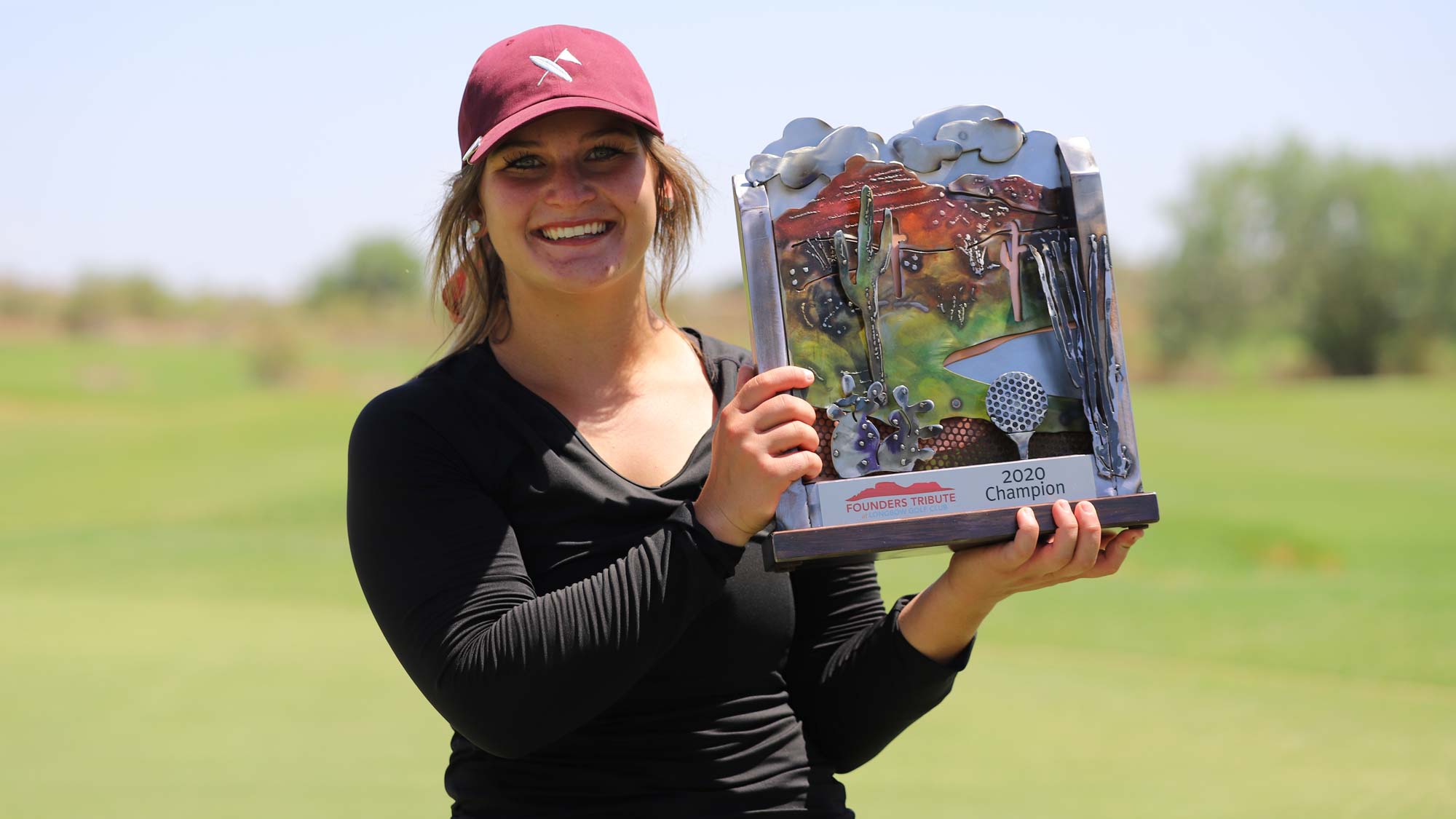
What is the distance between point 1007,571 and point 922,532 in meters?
0.13

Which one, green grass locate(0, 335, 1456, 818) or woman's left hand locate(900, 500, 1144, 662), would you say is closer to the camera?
woman's left hand locate(900, 500, 1144, 662)

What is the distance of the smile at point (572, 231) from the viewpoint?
186 centimetres

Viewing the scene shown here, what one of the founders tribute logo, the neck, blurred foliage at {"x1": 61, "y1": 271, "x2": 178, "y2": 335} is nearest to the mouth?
the neck

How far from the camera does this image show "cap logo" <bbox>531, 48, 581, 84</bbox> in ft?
6.00

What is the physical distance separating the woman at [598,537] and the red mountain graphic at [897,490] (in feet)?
0.36

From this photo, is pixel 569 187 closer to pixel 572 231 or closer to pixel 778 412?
pixel 572 231

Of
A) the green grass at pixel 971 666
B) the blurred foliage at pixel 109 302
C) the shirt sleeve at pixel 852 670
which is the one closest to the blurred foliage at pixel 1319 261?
the green grass at pixel 971 666

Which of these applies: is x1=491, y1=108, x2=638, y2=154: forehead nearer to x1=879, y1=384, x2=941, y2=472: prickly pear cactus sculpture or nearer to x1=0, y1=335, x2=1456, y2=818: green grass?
x1=879, y1=384, x2=941, y2=472: prickly pear cactus sculpture

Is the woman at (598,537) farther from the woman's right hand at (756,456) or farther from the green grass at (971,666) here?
the green grass at (971,666)

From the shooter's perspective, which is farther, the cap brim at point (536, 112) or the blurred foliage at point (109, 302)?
the blurred foliage at point (109, 302)

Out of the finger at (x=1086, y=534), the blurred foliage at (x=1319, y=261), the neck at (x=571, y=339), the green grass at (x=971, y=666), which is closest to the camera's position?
the finger at (x=1086, y=534)

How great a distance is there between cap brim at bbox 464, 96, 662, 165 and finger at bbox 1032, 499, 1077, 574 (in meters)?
0.76

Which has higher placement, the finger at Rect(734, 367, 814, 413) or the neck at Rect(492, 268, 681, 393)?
the neck at Rect(492, 268, 681, 393)

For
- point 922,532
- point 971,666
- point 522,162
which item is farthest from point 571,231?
point 971,666
